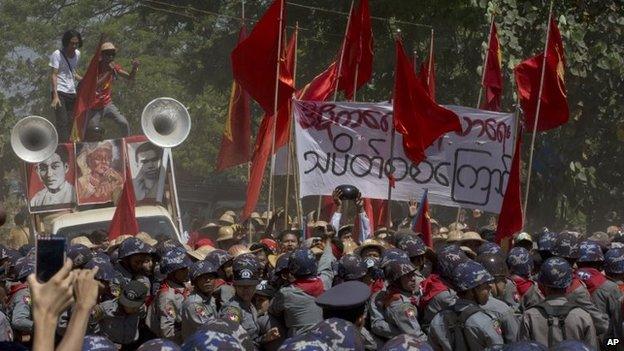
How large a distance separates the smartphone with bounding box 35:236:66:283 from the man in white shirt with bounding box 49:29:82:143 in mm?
12835

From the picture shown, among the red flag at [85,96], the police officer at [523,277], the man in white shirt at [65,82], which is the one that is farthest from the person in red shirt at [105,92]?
the police officer at [523,277]

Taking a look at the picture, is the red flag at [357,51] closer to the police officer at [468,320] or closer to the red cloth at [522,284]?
the red cloth at [522,284]

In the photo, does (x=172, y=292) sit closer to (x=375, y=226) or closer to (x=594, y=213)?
(x=375, y=226)

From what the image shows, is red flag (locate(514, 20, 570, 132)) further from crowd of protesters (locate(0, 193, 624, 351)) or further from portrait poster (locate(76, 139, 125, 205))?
portrait poster (locate(76, 139, 125, 205))

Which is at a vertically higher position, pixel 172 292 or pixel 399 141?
pixel 399 141

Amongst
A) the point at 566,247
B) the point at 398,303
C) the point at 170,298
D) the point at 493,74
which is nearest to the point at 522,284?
the point at 566,247

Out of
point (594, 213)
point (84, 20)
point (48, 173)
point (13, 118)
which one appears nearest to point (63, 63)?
point (48, 173)

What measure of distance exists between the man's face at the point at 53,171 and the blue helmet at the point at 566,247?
6.63 meters

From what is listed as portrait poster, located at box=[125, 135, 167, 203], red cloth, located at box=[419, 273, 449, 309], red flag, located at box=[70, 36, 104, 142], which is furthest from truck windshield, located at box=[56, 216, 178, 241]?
red cloth, located at box=[419, 273, 449, 309]

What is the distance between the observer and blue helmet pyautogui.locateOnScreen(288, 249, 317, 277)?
893cm

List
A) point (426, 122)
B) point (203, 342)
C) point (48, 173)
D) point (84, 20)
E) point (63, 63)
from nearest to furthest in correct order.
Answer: point (203, 342) < point (426, 122) < point (48, 173) < point (63, 63) < point (84, 20)

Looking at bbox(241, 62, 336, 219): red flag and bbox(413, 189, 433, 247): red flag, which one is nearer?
bbox(413, 189, 433, 247): red flag

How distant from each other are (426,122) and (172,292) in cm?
487

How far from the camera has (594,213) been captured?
24250 mm
